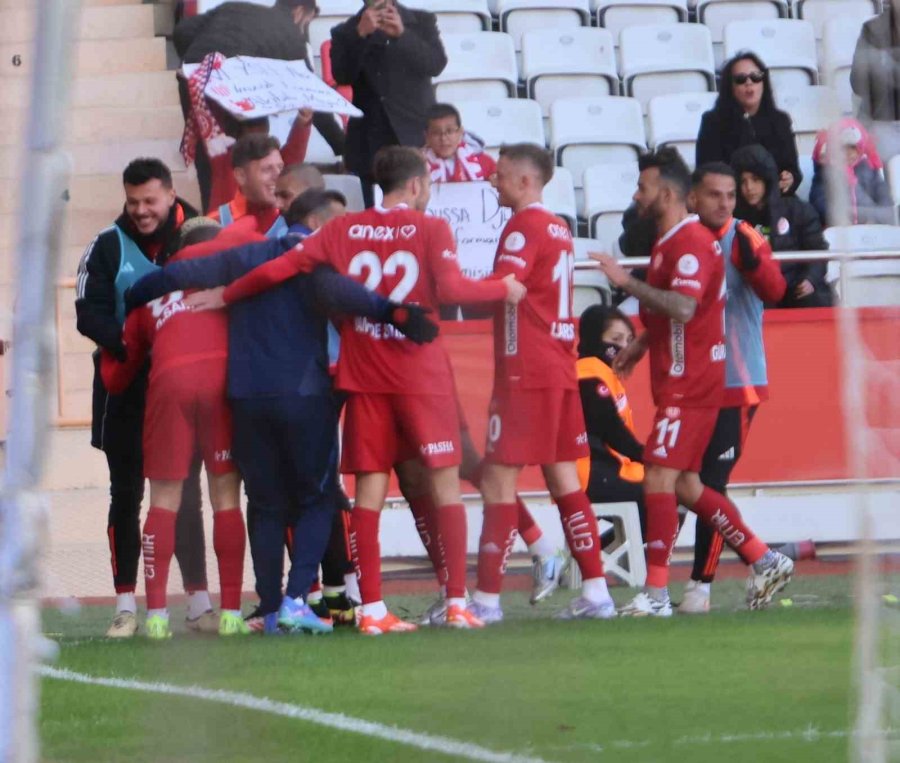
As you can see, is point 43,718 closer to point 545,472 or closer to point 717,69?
point 545,472

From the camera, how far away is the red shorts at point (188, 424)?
6270mm

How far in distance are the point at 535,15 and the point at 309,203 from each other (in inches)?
87.1

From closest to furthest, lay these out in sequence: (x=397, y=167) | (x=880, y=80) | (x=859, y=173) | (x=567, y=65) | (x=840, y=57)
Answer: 1. (x=840, y=57)
2. (x=880, y=80)
3. (x=859, y=173)
4. (x=397, y=167)
5. (x=567, y=65)

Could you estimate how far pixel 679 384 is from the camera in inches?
272

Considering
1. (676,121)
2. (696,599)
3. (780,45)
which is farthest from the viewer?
(676,121)

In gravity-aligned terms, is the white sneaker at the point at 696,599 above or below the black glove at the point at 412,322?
below

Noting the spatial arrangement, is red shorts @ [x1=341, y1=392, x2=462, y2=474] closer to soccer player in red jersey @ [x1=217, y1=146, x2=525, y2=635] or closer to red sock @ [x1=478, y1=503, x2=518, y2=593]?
soccer player in red jersey @ [x1=217, y1=146, x2=525, y2=635]

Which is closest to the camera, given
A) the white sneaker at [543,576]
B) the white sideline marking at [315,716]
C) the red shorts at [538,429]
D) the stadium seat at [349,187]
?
the white sideline marking at [315,716]

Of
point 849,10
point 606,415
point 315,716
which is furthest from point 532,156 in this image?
point 315,716

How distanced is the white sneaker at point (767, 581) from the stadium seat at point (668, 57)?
6.38 feet


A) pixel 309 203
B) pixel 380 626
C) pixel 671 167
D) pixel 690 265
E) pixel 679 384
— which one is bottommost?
pixel 380 626

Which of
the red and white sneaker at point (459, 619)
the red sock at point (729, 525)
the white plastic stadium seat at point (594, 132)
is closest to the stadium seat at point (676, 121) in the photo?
the white plastic stadium seat at point (594, 132)

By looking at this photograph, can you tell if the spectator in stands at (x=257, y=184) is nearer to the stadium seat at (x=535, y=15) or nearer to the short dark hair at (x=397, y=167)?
the short dark hair at (x=397, y=167)

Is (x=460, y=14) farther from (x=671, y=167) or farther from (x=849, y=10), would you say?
(x=849, y=10)
